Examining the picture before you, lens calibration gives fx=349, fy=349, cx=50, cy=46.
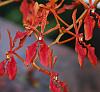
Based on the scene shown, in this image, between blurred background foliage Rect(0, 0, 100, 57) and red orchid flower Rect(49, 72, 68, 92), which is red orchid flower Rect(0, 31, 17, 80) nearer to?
red orchid flower Rect(49, 72, 68, 92)

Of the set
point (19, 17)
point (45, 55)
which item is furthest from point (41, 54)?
point (19, 17)

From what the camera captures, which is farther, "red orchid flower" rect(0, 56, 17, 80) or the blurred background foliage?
the blurred background foliage

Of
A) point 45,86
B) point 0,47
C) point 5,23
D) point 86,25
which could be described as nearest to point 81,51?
point 86,25

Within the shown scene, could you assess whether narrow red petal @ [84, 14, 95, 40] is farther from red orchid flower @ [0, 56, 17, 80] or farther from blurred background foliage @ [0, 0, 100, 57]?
blurred background foliage @ [0, 0, 100, 57]

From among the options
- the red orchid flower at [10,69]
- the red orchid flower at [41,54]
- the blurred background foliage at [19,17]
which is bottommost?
the red orchid flower at [10,69]

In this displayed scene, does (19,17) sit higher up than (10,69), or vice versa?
(19,17)

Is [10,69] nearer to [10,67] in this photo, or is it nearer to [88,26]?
[10,67]

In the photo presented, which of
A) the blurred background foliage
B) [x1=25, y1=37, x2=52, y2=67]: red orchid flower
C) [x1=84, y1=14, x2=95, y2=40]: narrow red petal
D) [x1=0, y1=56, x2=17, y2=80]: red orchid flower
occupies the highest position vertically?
the blurred background foliage

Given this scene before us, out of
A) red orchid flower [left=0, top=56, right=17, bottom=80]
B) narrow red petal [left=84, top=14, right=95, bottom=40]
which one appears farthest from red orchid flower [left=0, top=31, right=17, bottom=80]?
narrow red petal [left=84, top=14, right=95, bottom=40]

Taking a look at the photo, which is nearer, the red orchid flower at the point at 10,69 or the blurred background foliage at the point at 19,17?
the red orchid flower at the point at 10,69

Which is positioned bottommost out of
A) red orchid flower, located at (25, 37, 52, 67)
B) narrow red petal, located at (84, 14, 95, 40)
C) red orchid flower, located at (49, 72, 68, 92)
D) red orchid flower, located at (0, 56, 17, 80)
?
red orchid flower, located at (49, 72, 68, 92)

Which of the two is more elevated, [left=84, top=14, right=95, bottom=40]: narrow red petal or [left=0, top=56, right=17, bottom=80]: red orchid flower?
[left=84, top=14, right=95, bottom=40]: narrow red petal

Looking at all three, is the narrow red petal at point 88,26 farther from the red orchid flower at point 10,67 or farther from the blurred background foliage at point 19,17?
the blurred background foliage at point 19,17

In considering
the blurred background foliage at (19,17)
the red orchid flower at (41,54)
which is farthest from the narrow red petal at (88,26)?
the blurred background foliage at (19,17)
